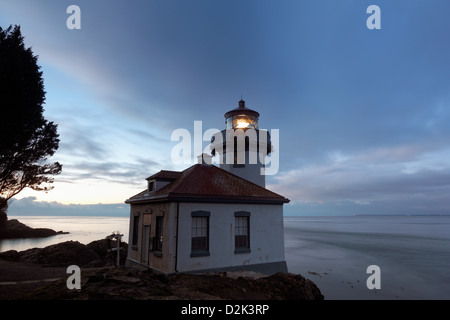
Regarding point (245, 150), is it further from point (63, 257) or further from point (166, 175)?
point (63, 257)

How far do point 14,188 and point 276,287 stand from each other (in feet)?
48.8

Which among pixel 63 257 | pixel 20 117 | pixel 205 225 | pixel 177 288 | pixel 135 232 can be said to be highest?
pixel 20 117

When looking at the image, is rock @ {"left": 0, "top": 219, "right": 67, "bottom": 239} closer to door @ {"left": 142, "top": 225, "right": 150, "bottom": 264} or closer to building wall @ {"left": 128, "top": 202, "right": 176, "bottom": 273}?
building wall @ {"left": 128, "top": 202, "right": 176, "bottom": 273}

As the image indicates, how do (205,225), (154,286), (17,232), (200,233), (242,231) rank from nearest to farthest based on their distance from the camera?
(154,286) < (200,233) < (205,225) < (242,231) < (17,232)

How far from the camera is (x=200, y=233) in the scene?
1332 centimetres

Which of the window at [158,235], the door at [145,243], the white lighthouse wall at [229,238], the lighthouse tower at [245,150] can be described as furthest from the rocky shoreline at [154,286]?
the lighthouse tower at [245,150]


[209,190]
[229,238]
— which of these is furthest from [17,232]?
[229,238]

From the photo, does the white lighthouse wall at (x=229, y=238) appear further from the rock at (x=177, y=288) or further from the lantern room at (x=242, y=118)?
the lantern room at (x=242, y=118)

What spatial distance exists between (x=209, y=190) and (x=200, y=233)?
2.21 m

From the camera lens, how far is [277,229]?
15.4 meters

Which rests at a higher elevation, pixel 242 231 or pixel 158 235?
pixel 242 231

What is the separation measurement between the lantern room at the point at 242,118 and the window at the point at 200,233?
8466mm
